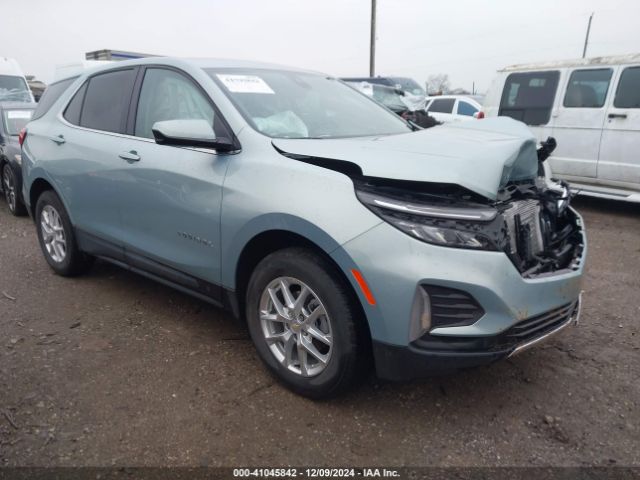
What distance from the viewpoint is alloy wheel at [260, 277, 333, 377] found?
2.44 metres

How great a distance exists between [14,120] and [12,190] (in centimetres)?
106

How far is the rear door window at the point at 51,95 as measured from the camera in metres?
4.38

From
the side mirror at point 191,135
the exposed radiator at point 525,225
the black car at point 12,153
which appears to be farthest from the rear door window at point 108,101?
the black car at point 12,153

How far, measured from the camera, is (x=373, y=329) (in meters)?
2.22

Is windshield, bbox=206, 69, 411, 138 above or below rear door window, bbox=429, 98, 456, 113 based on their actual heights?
above

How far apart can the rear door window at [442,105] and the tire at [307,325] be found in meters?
10.9

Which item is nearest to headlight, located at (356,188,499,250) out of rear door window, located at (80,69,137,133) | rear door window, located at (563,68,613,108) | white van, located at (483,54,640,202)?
rear door window, located at (80,69,137,133)

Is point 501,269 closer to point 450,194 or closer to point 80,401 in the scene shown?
point 450,194

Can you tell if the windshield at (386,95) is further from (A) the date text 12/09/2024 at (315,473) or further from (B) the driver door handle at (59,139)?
(A) the date text 12/09/2024 at (315,473)

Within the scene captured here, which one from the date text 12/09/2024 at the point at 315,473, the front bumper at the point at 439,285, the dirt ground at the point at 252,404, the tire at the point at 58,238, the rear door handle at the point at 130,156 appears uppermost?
the rear door handle at the point at 130,156

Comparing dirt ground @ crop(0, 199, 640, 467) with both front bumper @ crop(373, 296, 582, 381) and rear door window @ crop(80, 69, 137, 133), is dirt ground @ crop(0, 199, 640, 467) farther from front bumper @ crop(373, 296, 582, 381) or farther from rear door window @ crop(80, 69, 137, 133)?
rear door window @ crop(80, 69, 137, 133)

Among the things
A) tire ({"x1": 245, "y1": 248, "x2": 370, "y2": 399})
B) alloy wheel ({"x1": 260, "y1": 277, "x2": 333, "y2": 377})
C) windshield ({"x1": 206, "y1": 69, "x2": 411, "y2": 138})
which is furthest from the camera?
windshield ({"x1": 206, "y1": 69, "x2": 411, "y2": 138})

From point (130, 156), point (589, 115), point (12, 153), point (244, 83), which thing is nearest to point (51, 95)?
point (130, 156)

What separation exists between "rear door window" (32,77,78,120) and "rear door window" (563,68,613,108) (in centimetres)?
618
